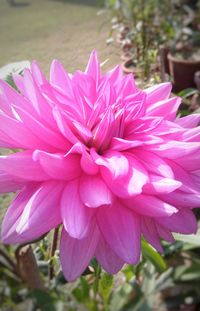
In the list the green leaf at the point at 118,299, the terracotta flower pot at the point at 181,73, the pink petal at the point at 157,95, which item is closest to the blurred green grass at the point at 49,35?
the pink petal at the point at 157,95

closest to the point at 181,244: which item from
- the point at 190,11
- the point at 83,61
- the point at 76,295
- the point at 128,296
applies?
the point at 128,296

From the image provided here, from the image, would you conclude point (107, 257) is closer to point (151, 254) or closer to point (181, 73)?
point (151, 254)

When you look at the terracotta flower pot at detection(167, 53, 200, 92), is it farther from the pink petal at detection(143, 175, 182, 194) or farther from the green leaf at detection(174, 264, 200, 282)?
the pink petal at detection(143, 175, 182, 194)

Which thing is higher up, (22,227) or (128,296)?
(22,227)

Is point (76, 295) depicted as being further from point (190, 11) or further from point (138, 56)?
point (190, 11)

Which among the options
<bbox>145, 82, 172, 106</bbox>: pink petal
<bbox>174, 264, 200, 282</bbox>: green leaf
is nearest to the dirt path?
<bbox>145, 82, 172, 106</bbox>: pink petal

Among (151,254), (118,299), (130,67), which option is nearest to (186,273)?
(118,299)
